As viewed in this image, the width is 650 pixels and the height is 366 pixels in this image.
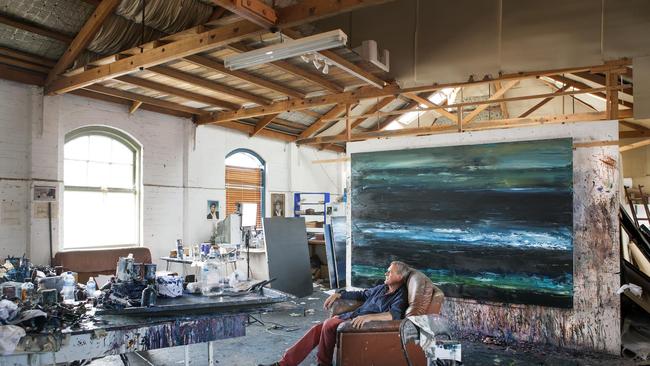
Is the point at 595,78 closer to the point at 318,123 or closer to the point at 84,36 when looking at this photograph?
the point at 318,123

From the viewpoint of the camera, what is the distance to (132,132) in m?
7.47

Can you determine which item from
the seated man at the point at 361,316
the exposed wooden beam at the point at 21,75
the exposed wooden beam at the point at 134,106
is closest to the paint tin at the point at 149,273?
the seated man at the point at 361,316

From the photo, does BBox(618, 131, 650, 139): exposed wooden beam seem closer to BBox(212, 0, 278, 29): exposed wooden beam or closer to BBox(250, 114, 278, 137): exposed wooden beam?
BBox(250, 114, 278, 137): exposed wooden beam

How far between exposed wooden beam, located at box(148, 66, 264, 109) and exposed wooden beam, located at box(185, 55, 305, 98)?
24.5 inches

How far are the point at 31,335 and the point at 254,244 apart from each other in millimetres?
5894

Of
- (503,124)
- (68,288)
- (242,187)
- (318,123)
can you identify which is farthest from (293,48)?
(318,123)

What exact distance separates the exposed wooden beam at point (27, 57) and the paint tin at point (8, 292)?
3.95 metres

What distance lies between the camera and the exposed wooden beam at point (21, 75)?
585cm

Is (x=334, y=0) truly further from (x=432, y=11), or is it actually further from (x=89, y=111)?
(x=89, y=111)

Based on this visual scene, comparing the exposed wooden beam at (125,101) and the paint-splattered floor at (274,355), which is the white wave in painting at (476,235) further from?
the exposed wooden beam at (125,101)

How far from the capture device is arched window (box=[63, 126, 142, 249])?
6871mm

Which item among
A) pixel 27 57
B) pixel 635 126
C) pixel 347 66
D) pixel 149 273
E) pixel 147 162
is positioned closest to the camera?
pixel 149 273

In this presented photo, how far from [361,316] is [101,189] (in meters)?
5.28

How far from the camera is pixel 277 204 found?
10.7 m
